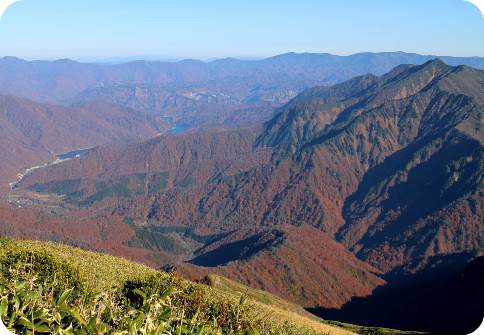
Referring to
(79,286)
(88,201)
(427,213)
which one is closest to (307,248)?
(427,213)

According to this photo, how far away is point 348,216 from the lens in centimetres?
14650

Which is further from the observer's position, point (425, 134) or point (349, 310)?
point (425, 134)

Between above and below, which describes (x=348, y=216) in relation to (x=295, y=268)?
below

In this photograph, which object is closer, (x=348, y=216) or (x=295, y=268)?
(x=295, y=268)

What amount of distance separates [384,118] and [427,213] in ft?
202

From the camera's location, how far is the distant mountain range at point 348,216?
3083 inches

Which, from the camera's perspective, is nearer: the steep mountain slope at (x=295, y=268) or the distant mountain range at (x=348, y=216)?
the steep mountain slope at (x=295, y=268)

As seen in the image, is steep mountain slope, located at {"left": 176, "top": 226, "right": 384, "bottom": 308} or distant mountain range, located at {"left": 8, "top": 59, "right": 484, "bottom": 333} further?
distant mountain range, located at {"left": 8, "top": 59, "right": 484, "bottom": 333}

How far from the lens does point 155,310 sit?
19.0 ft

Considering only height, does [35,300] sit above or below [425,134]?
above

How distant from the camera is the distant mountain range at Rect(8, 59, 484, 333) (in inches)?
3083

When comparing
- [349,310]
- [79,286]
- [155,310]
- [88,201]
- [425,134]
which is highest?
[155,310]

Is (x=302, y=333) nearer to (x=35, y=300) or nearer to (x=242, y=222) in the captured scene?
(x=35, y=300)

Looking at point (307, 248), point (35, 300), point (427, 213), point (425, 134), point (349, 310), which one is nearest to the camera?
point (35, 300)
